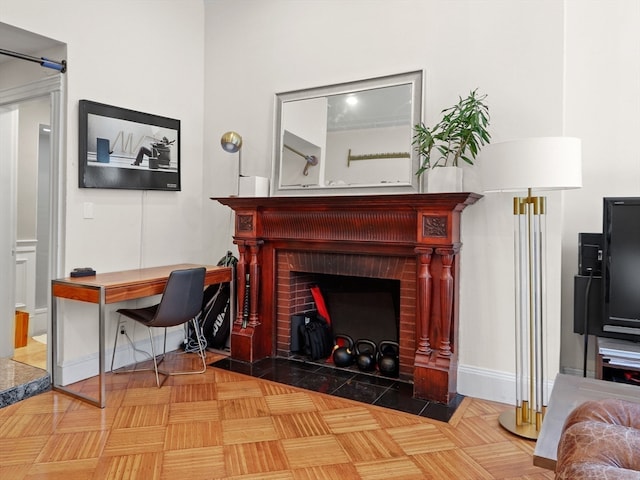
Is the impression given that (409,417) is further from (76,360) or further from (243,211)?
(76,360)

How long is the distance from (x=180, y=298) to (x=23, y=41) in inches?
81.9

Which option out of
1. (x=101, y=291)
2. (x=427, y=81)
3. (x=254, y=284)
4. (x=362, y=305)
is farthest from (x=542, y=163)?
(x=101, y=291)

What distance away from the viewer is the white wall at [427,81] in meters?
2.85

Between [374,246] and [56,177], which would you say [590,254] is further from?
[56,177]

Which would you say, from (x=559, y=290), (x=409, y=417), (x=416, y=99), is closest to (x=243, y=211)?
(x=416, y=99)

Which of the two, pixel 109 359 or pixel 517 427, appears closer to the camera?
pixel 517 427

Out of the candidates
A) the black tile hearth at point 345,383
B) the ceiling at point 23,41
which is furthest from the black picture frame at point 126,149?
the black tile hearth at point 345,383

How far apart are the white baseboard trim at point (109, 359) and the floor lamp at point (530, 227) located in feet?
9.11

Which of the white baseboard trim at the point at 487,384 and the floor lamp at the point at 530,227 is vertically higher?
the floor lamp at the point at 530,227

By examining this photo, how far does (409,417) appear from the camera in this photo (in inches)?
106

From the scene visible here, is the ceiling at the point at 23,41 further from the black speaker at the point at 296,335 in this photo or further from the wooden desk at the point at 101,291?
the black speaker at the point at 296,335

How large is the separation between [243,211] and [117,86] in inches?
53.3

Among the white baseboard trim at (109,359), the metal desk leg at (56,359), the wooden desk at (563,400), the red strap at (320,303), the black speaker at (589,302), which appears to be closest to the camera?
the wooden desk at (563,400)

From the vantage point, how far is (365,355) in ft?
11.4
